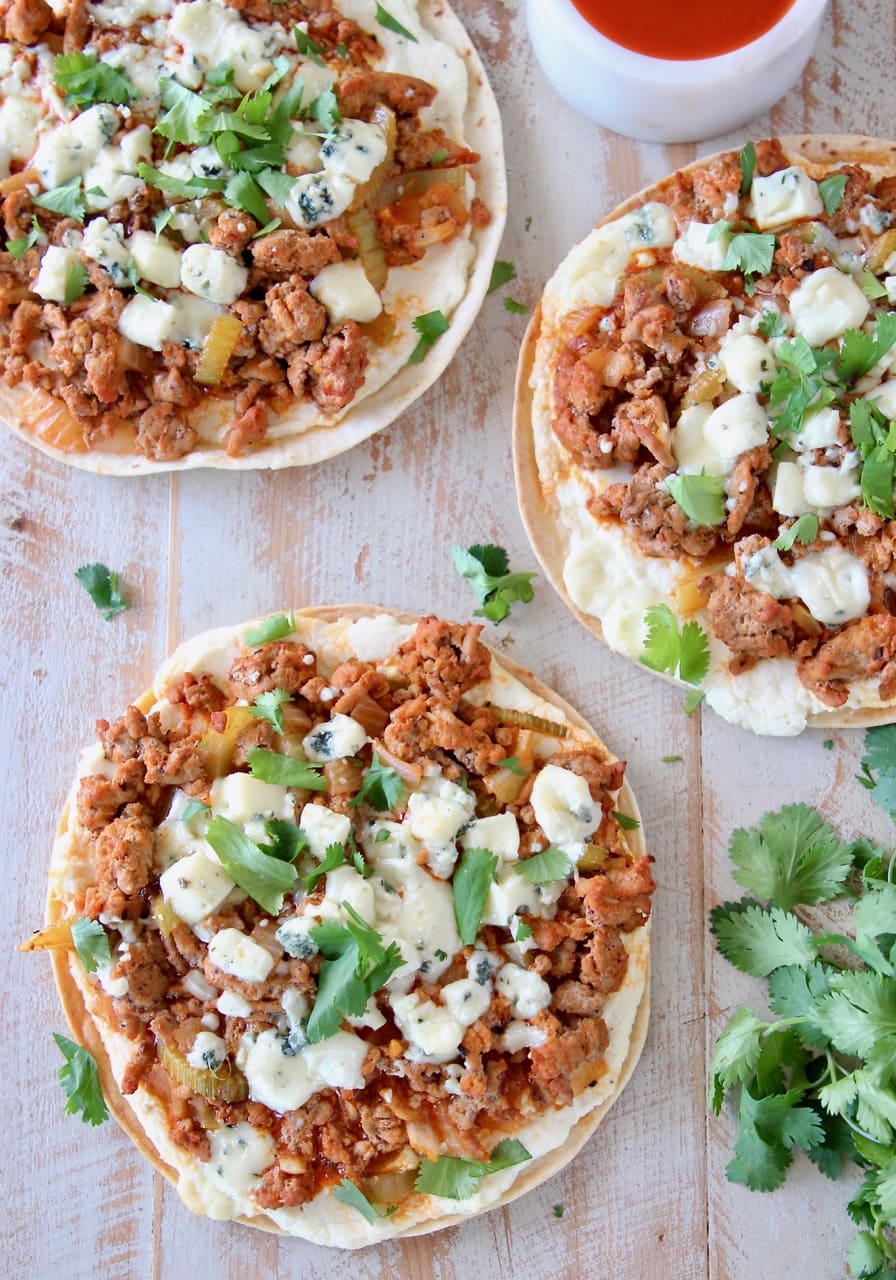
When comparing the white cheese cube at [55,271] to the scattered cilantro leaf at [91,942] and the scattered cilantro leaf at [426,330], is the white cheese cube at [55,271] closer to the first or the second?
the scattered cilantro leaf at [426,330]

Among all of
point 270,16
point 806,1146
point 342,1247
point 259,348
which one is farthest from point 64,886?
point 270,16

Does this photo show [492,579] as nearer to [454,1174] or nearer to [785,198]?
[785,198]

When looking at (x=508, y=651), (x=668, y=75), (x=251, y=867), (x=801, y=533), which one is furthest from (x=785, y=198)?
(x=251, y=867)

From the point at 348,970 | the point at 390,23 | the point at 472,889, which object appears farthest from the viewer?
the point at 390,23

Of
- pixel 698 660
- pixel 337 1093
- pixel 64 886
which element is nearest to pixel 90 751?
pixel 64 886

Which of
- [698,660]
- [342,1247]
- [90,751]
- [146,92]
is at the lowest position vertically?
[342,1247]

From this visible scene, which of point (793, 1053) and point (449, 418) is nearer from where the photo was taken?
point (793, 1053)

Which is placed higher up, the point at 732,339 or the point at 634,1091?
the point at 732,339

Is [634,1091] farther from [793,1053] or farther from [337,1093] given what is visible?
[337,1093]
